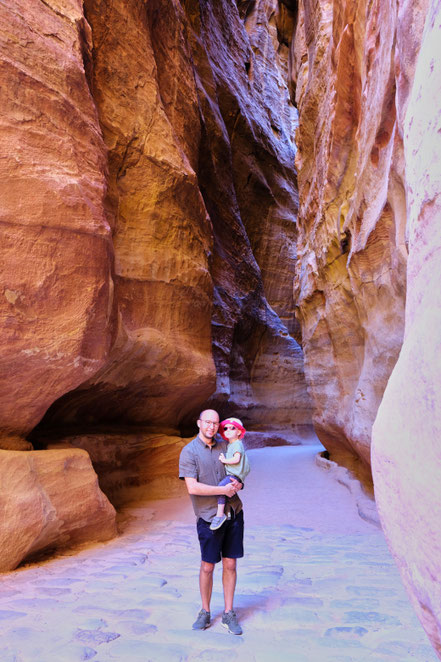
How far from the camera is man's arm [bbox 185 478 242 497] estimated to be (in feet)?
8.95

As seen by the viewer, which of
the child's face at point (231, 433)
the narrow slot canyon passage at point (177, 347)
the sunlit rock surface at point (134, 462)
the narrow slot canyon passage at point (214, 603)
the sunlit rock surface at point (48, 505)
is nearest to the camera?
the narrow slot canyon passage at point (177, 347)

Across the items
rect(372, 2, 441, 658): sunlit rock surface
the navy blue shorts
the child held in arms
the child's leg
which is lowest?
the navy blue shorts

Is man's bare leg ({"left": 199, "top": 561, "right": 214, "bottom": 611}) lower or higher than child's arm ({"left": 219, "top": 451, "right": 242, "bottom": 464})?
lower

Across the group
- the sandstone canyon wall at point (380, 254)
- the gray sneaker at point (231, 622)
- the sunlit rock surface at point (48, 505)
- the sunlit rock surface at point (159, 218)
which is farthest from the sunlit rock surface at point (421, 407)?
the sunlit rock surface at point (159, 218)

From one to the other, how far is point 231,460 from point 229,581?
774 millimetres

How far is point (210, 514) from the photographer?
280cm

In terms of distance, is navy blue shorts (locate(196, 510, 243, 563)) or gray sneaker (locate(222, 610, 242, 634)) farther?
navy blue shorts (locate(196, 510, 243, 563))

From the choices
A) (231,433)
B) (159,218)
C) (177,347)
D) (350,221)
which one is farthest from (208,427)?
(159,218)

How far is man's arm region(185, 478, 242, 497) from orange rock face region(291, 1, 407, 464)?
9.99ft

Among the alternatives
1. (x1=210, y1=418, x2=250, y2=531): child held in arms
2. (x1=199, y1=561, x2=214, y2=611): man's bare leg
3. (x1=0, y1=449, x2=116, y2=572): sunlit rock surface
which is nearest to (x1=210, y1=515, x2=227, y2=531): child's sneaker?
(x1=210, y1=418, x2=250, y2=531): child held in arms

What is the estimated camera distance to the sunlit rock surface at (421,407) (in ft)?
3.84

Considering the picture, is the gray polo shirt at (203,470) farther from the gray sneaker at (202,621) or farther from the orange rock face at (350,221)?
the orange rock face at (350,221)

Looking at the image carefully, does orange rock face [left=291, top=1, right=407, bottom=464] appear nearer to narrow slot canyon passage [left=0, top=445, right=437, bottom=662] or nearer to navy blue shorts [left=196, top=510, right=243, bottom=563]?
narrow slot canyon passage [left=0, top=445, right=437, bottom=662]

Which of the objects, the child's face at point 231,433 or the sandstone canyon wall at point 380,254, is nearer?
the sandstone canyon wall at point 380,254
